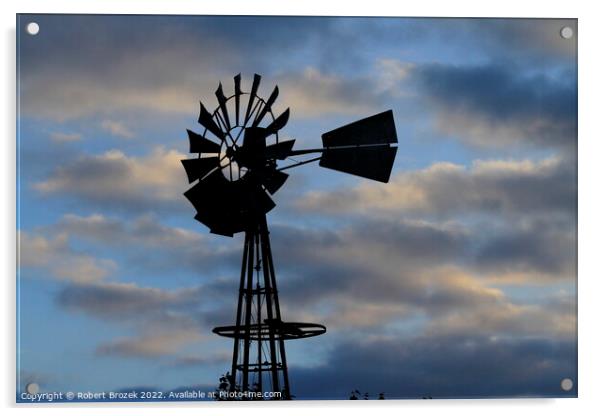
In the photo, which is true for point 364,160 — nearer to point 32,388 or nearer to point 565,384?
point 565,384

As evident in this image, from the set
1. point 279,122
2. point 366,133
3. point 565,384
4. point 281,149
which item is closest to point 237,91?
point 279,122

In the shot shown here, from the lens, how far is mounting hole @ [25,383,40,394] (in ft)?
26.5

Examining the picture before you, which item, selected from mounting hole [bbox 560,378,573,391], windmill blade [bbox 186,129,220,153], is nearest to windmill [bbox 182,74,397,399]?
windmill blade [bbox 186,129,220,153]

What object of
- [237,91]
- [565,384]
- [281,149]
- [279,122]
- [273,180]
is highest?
[237,91]

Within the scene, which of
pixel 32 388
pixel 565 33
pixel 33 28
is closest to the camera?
pixel 32 388

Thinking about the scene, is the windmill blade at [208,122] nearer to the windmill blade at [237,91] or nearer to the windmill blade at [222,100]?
the windmill blade at [222,100]

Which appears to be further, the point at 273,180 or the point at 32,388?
the point at 273,180

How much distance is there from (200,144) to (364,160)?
48.5 inches

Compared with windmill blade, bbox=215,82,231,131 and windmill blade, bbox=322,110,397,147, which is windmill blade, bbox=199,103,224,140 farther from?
windmill blade, bbox=322,110,397,147

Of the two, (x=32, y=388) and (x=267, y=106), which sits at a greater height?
(x=267, y=106)

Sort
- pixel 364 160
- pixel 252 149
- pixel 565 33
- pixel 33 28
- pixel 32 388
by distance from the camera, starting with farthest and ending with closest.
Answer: pixel 252 149 < pixel 364 160 < pixel 565 33 < pixel 33 28 < pixel 32 388

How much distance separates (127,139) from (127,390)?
182cm

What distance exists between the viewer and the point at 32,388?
8.09 m

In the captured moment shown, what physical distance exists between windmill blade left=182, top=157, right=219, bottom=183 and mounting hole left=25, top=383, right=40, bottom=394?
185cm
